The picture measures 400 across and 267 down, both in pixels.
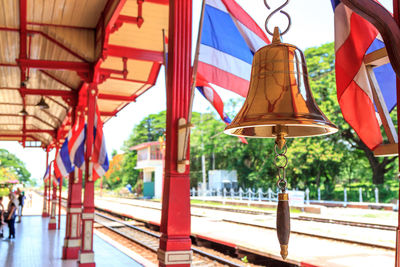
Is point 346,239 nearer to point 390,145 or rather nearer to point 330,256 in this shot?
point 330,256

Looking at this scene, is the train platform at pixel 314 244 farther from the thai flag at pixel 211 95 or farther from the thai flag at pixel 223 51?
the thai flag at pixel 223 51

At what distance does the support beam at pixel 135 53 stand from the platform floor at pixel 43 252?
14.2ft

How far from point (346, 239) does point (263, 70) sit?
970cm

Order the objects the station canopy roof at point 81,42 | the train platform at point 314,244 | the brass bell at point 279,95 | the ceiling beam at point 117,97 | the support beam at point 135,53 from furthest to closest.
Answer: the ceiling beam at point 117,97, the support beam at point 135,53, the train platform at point 314,244, the station canopy roof at point 81,42, the brass bell at point 279,95

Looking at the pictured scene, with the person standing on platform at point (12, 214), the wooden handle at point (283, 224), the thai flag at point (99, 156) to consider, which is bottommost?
the person standing on platform at point (12, 214)

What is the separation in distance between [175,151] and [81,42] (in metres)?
5.07

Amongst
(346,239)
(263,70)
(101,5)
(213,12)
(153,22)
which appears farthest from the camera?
(346,239)

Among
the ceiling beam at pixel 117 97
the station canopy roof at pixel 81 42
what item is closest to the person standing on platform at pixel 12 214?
the station canopy roof at pixel 81 42

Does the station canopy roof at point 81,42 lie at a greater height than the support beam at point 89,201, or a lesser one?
greater

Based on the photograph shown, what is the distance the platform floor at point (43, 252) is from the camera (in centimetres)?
841

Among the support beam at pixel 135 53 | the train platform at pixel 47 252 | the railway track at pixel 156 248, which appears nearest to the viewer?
the support beam at pixel 135 53

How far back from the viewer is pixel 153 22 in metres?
7.38

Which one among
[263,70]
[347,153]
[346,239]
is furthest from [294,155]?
[263,70]

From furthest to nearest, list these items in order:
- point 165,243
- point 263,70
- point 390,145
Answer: point 165,243 → point 263,70 → point 390,145
